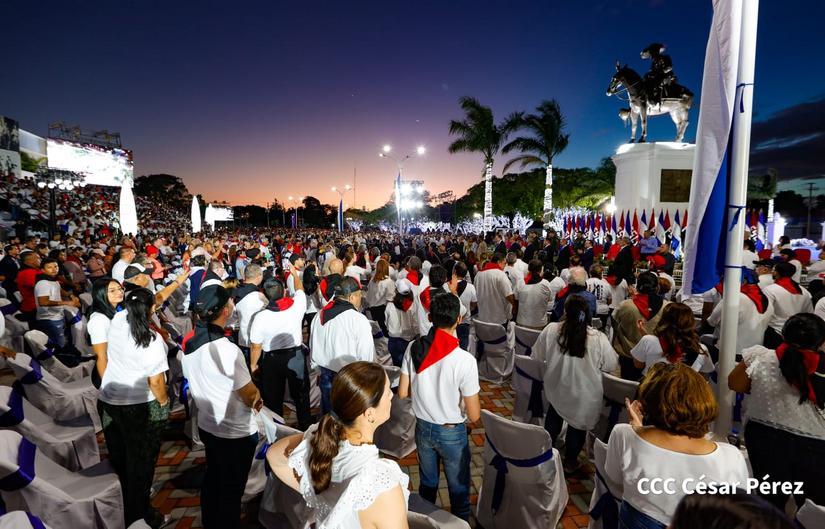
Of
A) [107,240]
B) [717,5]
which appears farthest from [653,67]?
[107,240]

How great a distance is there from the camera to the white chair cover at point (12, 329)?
6.99m

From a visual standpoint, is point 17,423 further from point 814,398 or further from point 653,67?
point 653,67

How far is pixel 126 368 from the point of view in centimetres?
310

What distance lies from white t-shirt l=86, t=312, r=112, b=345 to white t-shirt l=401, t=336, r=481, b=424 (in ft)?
8.31

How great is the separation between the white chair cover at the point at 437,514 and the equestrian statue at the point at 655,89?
18.9 m

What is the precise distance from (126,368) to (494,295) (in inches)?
206

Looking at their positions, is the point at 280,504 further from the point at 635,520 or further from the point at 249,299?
the point at 249,299

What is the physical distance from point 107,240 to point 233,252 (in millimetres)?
10044

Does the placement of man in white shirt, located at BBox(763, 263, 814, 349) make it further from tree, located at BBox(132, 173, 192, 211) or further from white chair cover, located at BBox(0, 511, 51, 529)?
tree, located at BBox(132, 173, 192, 211)

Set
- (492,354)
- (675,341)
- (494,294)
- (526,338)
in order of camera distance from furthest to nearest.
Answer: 1. (494,294)
2. (492,354)
3. (526,338)
4. (675,341)

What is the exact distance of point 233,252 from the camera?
36.2 ft

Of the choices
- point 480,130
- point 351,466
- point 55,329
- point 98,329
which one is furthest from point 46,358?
point 480,130

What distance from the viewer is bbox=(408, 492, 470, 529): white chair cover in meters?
2.37

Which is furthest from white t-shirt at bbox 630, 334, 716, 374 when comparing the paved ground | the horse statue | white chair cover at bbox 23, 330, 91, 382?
the horse statue
